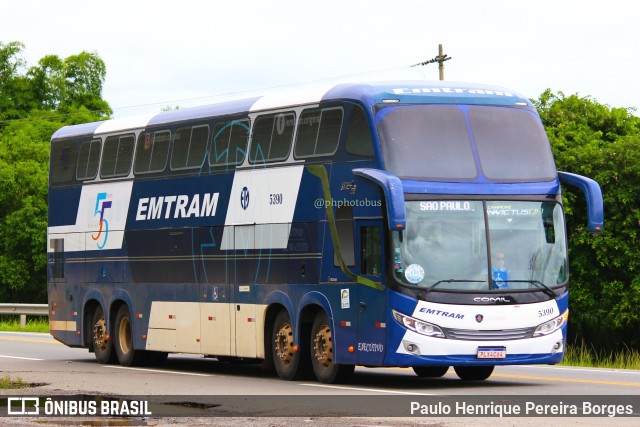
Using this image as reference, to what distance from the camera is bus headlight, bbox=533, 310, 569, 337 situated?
19469 mm

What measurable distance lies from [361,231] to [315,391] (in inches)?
89.6

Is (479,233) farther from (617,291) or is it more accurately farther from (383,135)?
(617,291)

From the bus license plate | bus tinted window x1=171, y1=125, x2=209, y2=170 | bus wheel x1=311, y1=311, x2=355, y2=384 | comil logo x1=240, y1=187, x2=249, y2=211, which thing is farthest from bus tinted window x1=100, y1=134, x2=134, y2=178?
the bus license plate

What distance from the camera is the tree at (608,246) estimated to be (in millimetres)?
32312

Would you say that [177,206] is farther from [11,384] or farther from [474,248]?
[474,248]

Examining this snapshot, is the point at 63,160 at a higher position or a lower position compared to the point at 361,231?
higher

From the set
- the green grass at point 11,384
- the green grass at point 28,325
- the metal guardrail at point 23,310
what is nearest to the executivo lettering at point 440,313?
the green grass at point 11,384

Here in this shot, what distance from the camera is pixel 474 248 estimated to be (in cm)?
1927

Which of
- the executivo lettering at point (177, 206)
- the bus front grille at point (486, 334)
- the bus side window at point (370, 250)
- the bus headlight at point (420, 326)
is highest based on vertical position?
the executivo lettering at point (177, 206)

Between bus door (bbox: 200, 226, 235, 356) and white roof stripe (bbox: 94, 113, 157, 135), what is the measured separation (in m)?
3.20

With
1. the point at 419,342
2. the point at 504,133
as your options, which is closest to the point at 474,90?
the point at 504,133

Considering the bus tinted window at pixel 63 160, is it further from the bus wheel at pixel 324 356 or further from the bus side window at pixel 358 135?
the bus side window at pixel 358 135

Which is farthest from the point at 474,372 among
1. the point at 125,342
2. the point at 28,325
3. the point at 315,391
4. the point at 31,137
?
the point at 31,137

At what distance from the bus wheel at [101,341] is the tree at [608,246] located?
11.3 meters
